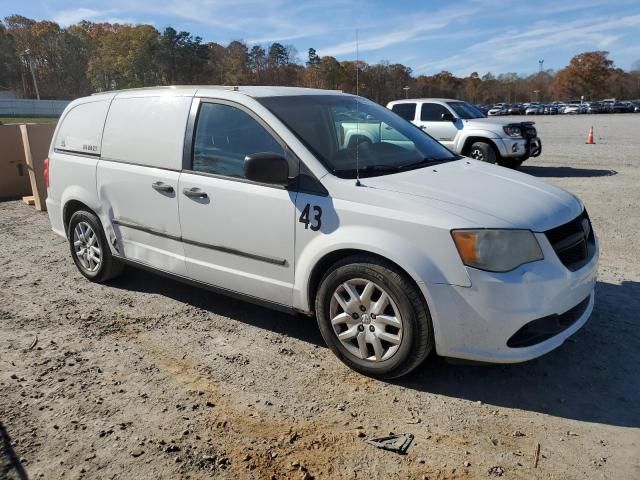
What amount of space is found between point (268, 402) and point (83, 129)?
10.9 ft

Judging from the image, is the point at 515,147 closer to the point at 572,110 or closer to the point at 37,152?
the point at 37,152

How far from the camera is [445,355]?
3072 mm

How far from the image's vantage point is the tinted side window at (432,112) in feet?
43.3

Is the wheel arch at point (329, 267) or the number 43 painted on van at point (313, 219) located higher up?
the number 43 painted on van at point (313, 219)

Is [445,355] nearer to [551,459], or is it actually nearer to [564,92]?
[551,459]

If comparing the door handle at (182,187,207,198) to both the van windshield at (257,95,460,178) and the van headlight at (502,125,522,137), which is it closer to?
the van windshield at (257,95,460,178)

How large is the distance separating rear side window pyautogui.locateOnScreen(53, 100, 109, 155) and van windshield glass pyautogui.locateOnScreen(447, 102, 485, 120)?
9901 mm

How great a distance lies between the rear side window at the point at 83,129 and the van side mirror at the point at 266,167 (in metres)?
2.13

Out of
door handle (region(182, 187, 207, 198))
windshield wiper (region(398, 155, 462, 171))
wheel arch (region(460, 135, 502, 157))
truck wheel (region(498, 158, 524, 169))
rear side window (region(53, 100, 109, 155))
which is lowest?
truck wheel (region(498, 158, 524, 169))

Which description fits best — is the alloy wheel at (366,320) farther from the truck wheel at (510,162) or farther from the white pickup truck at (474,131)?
the truck wheel at (510,162)

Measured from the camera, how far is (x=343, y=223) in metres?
3.25

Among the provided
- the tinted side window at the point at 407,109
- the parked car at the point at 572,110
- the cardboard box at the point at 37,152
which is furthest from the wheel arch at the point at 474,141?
the parked car at the point at 572,110

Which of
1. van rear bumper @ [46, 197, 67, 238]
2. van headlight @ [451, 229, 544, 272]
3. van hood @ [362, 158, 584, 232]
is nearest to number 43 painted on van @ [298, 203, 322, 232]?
van hood @ [362, 158, 584, 232]

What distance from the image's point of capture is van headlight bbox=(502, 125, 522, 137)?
40.9ft
